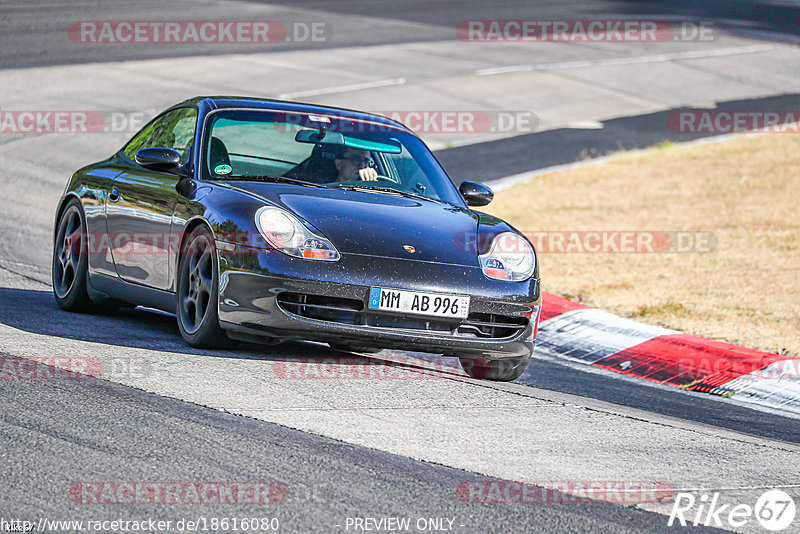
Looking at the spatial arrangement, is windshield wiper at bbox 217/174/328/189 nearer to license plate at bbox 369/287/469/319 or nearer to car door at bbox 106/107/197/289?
car door at bbox 106/107/197/289

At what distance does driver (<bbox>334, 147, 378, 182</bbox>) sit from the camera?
7.21 metres

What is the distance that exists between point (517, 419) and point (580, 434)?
0.30 metres

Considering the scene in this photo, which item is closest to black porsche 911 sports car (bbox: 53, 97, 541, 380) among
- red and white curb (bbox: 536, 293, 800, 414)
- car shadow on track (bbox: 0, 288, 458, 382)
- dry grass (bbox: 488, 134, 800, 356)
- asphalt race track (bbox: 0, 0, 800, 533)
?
car shadow on track (bbox: 0, 288, 458, 382)

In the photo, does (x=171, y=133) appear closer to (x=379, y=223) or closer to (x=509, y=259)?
(x=379, y=223)

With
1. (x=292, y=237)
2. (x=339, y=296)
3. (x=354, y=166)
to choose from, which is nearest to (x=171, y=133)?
(x=354, y=166)

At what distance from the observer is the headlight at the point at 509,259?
6441mm

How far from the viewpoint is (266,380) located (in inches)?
226

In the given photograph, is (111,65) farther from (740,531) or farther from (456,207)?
(740,531)

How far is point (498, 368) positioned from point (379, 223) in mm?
1083

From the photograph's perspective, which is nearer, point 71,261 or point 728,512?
point 728,512

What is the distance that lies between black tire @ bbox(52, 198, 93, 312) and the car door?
16.6 inches

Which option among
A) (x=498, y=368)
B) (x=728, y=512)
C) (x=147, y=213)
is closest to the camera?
(x=728, y=512)

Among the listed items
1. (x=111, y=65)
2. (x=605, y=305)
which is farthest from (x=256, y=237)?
(x=111, y=65)

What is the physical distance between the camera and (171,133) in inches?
304
